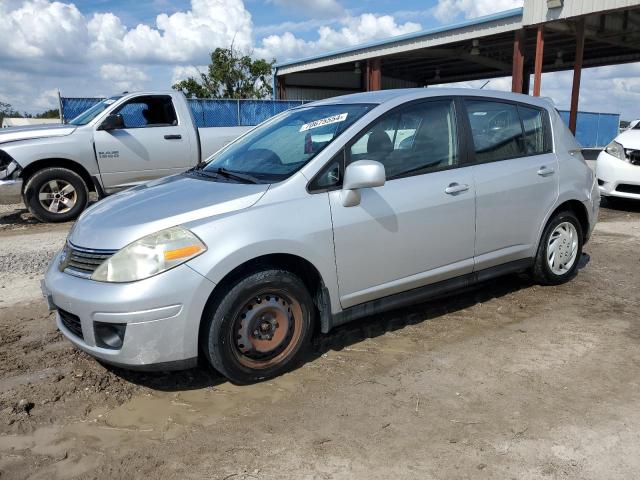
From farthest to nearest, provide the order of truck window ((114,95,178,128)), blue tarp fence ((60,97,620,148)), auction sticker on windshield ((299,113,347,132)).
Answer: blue tarp fence ((60,97,620,148)) → truck window ((114,95,178,128)) → auction sticker on windshield ((299,113,347,132))

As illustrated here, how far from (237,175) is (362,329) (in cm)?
150

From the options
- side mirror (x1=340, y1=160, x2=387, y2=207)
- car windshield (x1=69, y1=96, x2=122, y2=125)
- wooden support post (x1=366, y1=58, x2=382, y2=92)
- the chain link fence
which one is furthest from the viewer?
wooden support post (x1=366, y1=58, x2=382, y2=92)

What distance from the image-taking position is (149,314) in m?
2.81

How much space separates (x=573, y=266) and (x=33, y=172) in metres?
7.25

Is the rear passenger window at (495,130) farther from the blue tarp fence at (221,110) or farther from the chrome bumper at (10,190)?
the chrome bumper at (10,190)

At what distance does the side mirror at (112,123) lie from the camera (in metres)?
8.02

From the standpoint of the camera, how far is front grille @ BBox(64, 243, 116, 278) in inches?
117

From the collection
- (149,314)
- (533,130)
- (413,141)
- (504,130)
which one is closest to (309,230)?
(149,314)

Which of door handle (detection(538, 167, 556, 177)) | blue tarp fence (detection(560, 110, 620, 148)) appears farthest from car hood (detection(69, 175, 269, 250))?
blue tarp fence (detection(560, 110, 620, 148))

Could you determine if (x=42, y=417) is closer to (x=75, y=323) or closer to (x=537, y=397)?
(x=75, y=323)

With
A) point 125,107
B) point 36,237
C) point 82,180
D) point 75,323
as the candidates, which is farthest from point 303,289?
point 125,107

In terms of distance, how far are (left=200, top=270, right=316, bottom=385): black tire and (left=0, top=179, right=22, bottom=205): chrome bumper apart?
232 inches

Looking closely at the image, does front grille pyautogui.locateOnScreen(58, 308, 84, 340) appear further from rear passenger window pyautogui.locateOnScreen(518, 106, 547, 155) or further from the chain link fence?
the chain link fence

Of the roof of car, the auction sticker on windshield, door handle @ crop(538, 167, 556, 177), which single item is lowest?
door handle @ crop(538, 167, 556, 177)
